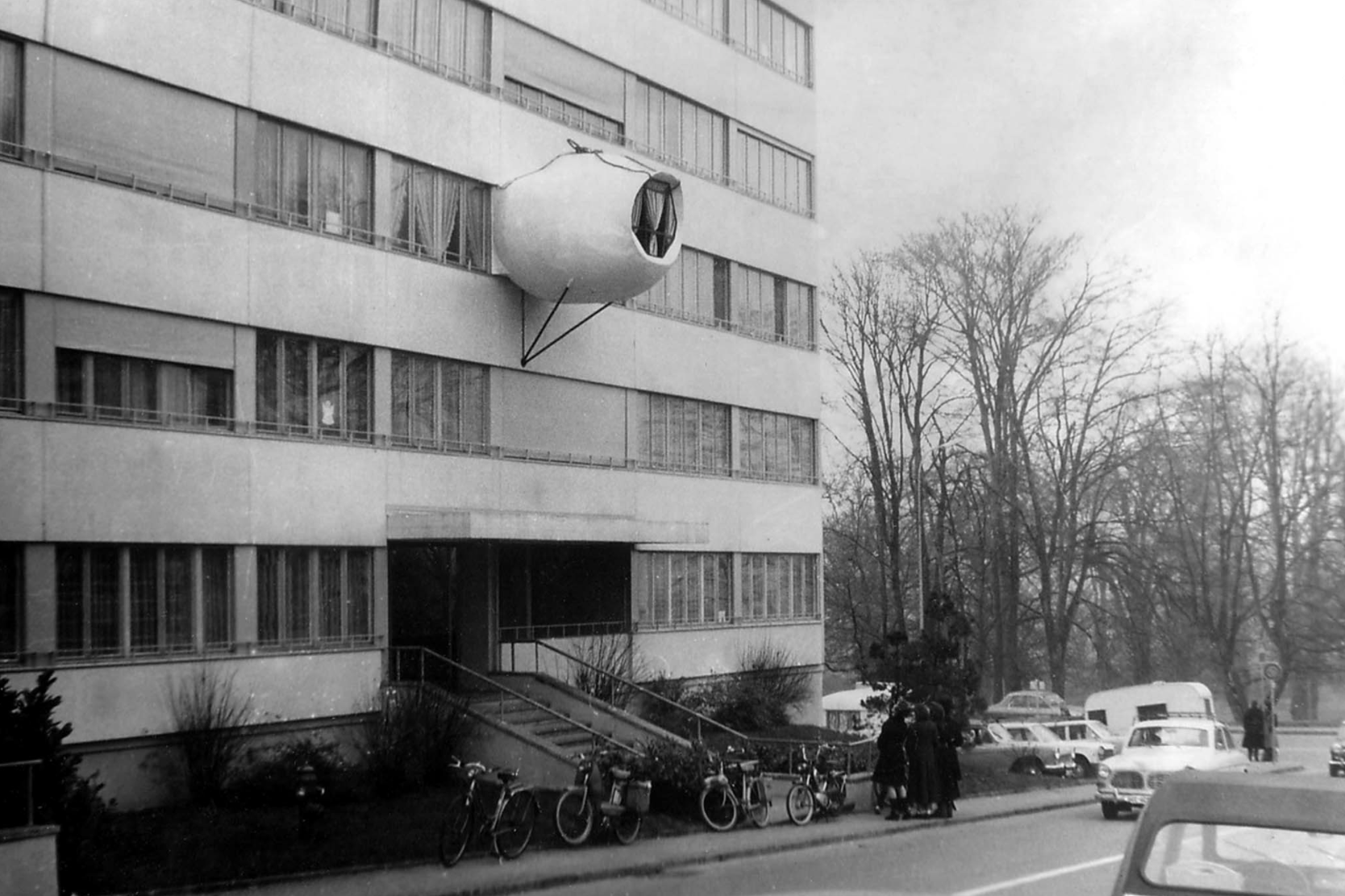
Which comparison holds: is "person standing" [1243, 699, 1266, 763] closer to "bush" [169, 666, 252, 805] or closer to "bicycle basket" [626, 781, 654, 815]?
"bicycle basket" [626, 781, 654, 815]

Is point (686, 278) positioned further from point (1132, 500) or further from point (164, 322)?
point (1132, 500)

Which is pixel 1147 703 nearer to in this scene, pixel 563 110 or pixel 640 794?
pixel 563 110

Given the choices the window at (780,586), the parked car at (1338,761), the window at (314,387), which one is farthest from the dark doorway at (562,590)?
the parked car at (1338,761)

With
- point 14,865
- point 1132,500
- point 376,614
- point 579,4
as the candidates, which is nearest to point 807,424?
point 579,4

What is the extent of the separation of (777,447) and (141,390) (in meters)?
16.9

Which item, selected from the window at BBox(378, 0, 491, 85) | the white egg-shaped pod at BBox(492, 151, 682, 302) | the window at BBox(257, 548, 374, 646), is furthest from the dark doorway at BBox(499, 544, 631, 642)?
the window at BBox(378, 0, 491, 85)

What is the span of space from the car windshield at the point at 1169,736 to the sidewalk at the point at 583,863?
353cm

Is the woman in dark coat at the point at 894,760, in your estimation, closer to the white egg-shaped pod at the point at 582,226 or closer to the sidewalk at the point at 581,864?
the sidewalk at the point at 581,864

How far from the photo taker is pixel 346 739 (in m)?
21.0

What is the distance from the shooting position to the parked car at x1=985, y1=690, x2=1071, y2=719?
162 feet

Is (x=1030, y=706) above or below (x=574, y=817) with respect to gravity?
below

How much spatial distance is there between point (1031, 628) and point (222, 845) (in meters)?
42.9

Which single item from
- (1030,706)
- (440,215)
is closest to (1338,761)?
(1030,706)

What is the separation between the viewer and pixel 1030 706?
167 ft
